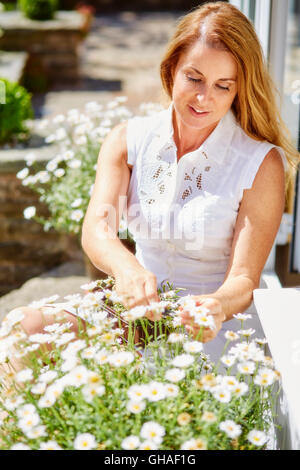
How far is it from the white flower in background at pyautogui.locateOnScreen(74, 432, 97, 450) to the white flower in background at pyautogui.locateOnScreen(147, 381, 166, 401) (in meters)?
0.13

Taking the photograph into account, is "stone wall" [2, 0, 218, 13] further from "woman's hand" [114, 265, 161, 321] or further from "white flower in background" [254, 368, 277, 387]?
"white flower in background" [254, 368, 277, 387]

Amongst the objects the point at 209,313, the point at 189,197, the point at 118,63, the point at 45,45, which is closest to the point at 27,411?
the point at 209,313

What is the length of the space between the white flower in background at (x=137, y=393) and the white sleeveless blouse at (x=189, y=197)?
77cm

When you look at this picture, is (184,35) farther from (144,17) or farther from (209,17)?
(144,17)

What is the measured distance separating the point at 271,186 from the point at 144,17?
12157 mm

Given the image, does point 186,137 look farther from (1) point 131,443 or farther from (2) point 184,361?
(1) point 131,443

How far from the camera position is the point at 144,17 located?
12.8 meters

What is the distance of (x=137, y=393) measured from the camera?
102cm

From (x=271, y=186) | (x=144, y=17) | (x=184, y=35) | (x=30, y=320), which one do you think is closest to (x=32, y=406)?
(x=30, y=320)

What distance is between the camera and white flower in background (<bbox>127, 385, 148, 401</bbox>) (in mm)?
1006

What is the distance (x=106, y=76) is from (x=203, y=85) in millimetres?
6347

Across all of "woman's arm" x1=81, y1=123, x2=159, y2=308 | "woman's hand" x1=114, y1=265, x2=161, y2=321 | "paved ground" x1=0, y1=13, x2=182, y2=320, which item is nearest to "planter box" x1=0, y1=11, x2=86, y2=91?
"paved ground" x1=0, y1=13, x2=182, y2=320

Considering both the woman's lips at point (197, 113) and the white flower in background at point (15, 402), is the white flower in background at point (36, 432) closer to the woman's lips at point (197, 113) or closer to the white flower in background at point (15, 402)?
the white flower in background at point (15, 402)

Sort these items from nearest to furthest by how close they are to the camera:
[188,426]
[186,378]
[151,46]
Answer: [188,426]
[186,378]
[151,46]
